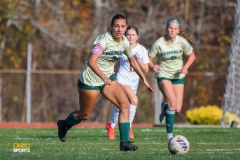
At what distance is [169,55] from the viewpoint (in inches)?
488

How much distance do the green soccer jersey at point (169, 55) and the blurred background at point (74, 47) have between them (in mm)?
7839

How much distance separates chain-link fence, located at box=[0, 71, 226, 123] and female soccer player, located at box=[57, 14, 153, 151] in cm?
1097

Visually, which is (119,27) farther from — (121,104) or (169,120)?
(169,120)

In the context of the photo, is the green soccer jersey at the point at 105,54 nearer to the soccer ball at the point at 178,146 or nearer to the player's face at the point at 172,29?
the soccer ball at the point at 178,146

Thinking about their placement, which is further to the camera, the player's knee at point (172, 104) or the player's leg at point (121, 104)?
the player's knee at point (172, 104)

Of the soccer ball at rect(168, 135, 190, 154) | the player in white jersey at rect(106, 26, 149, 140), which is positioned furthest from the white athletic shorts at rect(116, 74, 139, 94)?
the soccer ball at rect(168, 135, 190, 154)

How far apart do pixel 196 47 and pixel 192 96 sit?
1.85m

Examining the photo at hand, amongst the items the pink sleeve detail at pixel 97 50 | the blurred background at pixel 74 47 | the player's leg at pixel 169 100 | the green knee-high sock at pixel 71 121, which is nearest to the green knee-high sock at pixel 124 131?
the pink sleeve detail at pixel 97 50

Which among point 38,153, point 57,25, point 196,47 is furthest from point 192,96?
point 38,153

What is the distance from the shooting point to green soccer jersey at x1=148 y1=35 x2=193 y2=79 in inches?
485

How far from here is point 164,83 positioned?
1218cm

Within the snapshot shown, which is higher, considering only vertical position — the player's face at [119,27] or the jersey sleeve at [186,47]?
the player's face at [119,27]

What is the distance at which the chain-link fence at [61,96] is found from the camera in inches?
817

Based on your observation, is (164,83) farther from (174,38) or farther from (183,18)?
(183,18)
